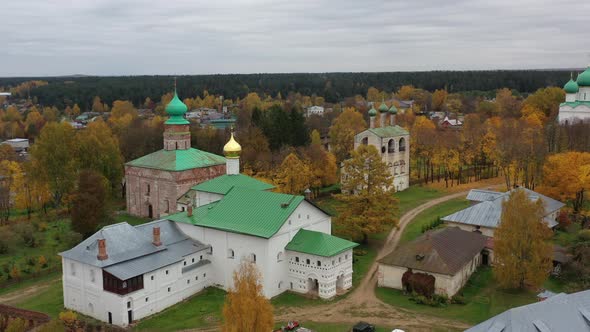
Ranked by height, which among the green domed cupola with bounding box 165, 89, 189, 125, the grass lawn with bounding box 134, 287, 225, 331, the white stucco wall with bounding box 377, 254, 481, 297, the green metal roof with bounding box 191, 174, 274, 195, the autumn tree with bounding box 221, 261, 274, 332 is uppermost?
the green domed cupola with bounding box 165, 89, 189, 125

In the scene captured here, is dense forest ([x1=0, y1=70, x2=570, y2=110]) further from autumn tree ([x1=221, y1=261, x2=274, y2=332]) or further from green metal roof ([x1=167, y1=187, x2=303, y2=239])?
autumn tree ([x1=221, y1=261, x2=274, y2=332])

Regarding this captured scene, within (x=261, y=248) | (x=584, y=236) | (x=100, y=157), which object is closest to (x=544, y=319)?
(x=584, y=236)

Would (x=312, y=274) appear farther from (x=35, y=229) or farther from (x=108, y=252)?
(x=35, y=229)

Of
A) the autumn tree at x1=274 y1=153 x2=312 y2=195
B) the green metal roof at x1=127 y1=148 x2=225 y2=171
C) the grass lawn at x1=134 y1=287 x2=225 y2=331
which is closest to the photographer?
the grass lawn at x1=134 y1=287 x2=225 y2=331

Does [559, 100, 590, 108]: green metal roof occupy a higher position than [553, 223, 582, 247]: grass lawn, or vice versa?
[559, 100, 590, 108]: green metal roof

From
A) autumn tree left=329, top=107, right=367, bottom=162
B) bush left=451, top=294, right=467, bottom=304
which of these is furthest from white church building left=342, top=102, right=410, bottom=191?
bush left=451, top=294, right=467, bottom=304

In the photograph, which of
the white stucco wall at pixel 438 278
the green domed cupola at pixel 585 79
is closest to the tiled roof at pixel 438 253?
the white stucco wall at pixel 438 278

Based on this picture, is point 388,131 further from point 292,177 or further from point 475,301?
point 475,301
